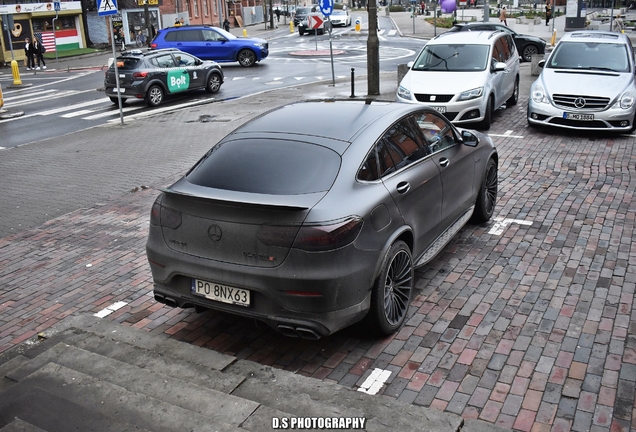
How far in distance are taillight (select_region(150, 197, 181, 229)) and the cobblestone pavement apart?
0.98 m

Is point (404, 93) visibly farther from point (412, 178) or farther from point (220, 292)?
point (220, 292)

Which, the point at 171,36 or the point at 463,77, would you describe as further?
the point at 171,36

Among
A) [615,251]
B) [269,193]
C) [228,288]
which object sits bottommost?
[615,251]

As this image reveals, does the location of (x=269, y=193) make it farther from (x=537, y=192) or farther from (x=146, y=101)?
(x=146, y=101)

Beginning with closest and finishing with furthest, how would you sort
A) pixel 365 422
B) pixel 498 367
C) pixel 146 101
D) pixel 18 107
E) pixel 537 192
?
pixel 365 422
pixel 498 367
pixel 537 192
pixel 146 101
pixel 18 107

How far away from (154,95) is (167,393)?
17.7 metres

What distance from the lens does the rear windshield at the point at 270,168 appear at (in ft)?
16.6

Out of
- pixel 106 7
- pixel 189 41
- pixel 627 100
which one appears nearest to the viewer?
pixel 627 100

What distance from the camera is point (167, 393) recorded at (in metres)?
4.11

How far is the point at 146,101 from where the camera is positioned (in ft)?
67.6

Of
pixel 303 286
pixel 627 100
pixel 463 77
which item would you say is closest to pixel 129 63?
pixel 463 77

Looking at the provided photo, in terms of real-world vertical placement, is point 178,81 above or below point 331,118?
below

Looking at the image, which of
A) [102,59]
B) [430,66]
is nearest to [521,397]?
[430,66]

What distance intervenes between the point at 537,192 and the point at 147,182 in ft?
19.5
